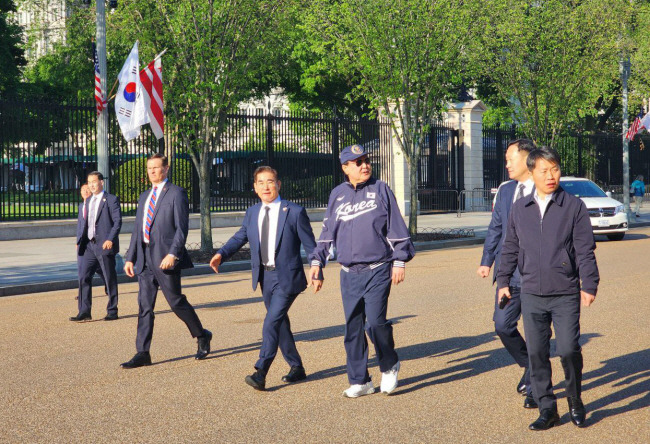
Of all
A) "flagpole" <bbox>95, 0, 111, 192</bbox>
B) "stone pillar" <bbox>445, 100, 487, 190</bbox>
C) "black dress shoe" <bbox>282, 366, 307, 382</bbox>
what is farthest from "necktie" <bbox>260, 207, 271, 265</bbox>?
"stone pillar" <bbox>445, 100, 487, 190</bbox>

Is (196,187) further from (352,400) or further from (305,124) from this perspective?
(352,400)

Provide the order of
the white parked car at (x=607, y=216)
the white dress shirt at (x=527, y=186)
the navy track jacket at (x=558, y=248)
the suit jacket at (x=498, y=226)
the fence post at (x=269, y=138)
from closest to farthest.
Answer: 1. the navy track jacket at (x=558, y=248)
2. the white dress shirt at (x=527, y=186)
3. the suit jacket at (x=498, y=226)
4. the white parked car at (x=607, y=216)
5. the fence post at (x=269, y=138)

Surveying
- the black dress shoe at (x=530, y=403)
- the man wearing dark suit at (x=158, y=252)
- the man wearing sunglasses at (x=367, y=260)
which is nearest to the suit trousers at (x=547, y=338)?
the black dress shoe at (x=530, y=403)

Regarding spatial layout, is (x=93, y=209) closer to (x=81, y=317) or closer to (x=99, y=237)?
(x=99, y=237)

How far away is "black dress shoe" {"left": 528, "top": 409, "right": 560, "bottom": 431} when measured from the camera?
5.09 meters

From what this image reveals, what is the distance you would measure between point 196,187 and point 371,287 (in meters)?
19.5

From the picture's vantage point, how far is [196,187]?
25.0 m

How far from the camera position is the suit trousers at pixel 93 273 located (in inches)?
386

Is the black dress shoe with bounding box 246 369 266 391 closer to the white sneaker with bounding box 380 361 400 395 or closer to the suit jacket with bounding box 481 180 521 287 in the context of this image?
the white sneaker with bounding box 380 361 400 395

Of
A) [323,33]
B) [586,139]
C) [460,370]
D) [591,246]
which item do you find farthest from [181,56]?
[586,139]

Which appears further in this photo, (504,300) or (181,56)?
(181,56)

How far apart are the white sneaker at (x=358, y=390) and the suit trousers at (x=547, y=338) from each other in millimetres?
1250

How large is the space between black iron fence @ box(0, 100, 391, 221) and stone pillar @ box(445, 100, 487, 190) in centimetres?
482

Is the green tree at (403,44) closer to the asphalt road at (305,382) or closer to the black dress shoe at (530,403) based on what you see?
the asphalt road at (305,382)
